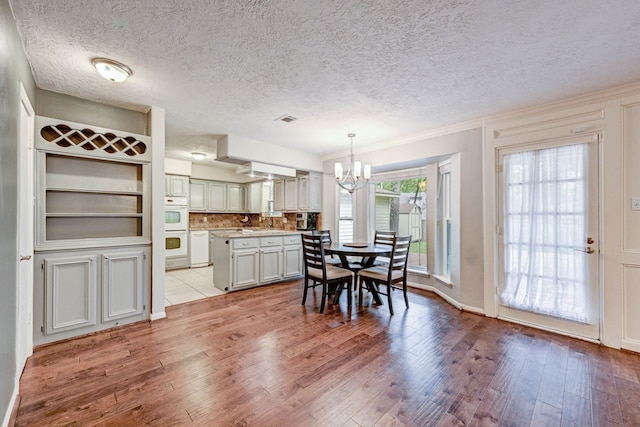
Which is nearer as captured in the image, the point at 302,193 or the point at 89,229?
the point at 89,229

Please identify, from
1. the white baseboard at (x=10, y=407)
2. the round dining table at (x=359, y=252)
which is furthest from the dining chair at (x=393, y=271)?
the white baseboard at (x=10, y=407)

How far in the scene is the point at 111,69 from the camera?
7.25 feet

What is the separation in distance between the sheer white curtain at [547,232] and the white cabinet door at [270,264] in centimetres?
329

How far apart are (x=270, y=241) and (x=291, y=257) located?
1.81 ft

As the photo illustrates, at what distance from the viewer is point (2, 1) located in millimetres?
1450

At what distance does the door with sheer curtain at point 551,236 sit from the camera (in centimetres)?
267

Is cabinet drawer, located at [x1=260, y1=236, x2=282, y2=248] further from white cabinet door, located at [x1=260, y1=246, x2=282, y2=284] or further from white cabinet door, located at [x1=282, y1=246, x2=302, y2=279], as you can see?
white cabinet door, located at [x1=282, y1=246, x2=302, y2=279]

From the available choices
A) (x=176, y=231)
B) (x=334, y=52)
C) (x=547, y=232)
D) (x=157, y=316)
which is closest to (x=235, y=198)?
(x=176, y=231)

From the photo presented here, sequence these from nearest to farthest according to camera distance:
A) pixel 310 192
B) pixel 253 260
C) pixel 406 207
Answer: pixel 253 260, pixel 406 207, pixel 310 192

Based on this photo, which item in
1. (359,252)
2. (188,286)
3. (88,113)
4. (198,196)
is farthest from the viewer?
(198,196)

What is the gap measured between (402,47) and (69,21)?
87.3 inches

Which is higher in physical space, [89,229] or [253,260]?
[89,229]

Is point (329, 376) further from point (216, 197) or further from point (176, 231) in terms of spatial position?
point (216, 197)

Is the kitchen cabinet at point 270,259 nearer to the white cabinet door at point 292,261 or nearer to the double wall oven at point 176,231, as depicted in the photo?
the white cabinet door at point 292,261
